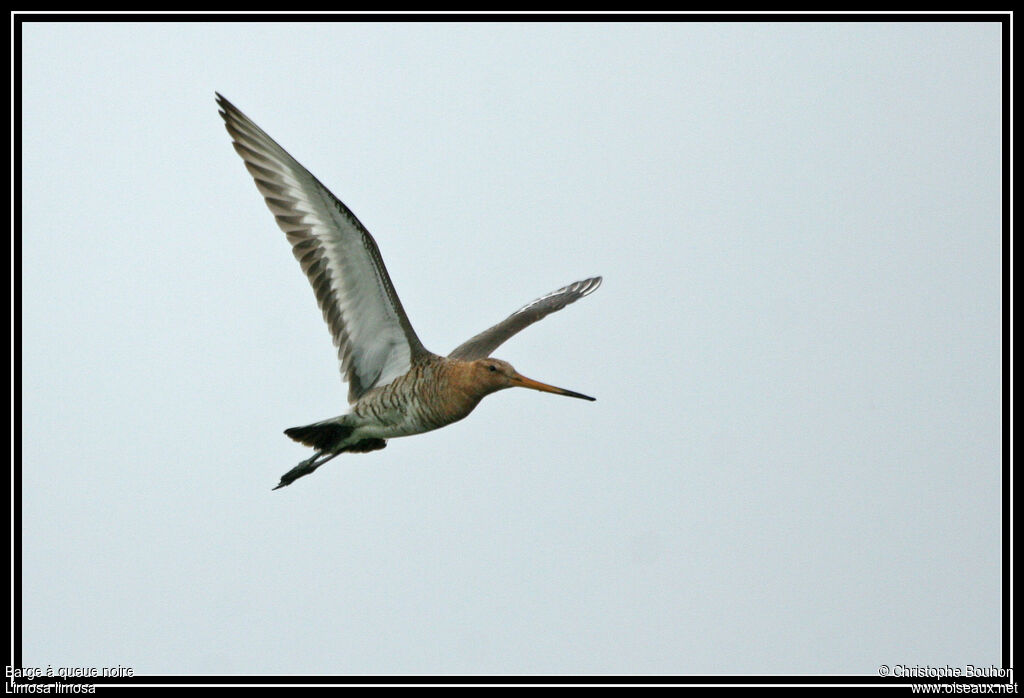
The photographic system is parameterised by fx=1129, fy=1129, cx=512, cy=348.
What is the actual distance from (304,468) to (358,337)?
1089mm

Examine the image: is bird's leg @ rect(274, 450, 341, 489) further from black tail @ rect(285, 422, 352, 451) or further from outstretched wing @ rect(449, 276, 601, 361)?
outstretched wing @ rect(449, 276, 601, 361)

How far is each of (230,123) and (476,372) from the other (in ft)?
7.63

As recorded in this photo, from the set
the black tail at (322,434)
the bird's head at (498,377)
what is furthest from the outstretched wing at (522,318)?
the black tail at (322,434)

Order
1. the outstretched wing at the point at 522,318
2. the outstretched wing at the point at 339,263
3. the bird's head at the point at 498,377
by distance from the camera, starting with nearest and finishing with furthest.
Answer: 1. the outstretched wing at the point at 339,263
2. the bird's head at the point at 498,377
3. the outstretched wing at the point at 522,318

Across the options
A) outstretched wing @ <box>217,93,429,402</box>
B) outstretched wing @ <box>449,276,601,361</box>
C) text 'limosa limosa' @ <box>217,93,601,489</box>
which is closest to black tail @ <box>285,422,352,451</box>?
text 'limosa limosa' @ <box>217,93,601,489</box>

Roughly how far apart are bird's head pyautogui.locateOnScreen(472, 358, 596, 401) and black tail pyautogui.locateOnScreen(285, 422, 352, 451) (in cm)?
110

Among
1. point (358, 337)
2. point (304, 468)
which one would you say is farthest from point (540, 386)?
point (304, 468)

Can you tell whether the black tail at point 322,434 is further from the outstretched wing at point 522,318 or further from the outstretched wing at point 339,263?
the outstretched wing at point 522,318

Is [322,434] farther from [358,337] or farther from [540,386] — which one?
[540,386]

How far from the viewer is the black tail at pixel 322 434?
808 cm

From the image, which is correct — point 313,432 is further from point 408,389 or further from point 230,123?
point 230,123

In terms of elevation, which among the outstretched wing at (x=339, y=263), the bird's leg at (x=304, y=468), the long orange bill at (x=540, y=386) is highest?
the outstretched wing at (x=339, y=263)

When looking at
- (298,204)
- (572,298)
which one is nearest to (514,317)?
(572,298)
